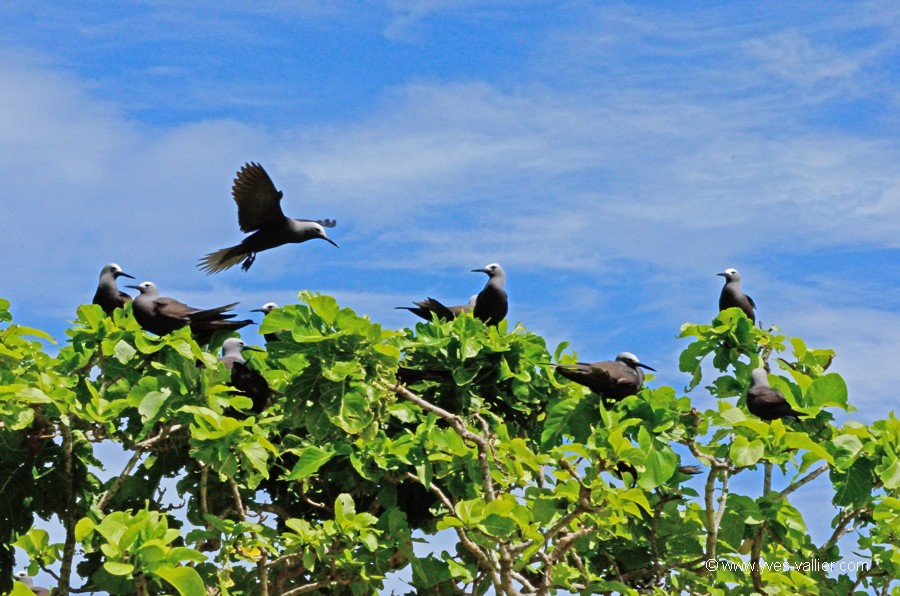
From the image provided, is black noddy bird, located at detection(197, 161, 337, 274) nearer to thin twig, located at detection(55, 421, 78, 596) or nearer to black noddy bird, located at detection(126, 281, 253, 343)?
black noddy bird, located at detection(126, 281, 253, 343)

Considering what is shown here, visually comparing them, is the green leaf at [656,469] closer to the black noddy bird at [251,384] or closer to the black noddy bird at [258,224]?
the black noddy bird at [251,384]

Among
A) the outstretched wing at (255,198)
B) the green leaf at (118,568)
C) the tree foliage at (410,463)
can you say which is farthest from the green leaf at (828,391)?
the outstretched wing at (255,198)

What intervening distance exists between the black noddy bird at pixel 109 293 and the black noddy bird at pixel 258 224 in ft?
3.94

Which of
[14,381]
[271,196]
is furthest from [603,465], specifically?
[271,196]

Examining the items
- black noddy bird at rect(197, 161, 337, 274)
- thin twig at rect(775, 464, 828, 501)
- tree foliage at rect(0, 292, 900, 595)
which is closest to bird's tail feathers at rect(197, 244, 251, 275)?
black noddy bird at rect(197, 161, 337, 274)

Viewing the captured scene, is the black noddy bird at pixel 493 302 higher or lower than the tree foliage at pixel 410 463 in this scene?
higher

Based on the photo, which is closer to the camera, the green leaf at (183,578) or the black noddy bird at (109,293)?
the green leaf at (183,578)

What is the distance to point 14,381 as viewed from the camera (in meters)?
8.95

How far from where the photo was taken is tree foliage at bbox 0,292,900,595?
7.41 m

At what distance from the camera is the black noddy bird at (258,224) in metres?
12.9

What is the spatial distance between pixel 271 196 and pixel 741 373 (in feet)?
18.9

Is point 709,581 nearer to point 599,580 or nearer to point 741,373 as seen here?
point 599,580

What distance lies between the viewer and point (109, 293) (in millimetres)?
12555

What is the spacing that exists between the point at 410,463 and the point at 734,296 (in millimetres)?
5414
